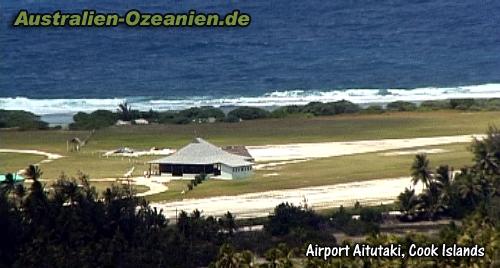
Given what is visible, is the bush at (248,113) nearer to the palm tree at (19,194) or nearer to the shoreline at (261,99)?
the shoreline at (261,99)

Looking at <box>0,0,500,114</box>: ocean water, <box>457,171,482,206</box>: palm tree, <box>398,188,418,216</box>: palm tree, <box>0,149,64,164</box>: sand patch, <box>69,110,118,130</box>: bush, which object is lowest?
<box>398,188,418,216</box>: palm tree

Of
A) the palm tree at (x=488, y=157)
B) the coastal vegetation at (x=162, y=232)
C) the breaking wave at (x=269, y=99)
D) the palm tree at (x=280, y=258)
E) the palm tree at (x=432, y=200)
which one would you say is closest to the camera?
the palm tree at (x=280, y=258)

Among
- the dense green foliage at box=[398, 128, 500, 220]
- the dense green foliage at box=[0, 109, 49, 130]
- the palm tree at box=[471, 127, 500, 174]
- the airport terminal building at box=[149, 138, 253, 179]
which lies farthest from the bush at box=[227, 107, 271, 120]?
the dense green foliage at box=[398, 128, 500, 220]

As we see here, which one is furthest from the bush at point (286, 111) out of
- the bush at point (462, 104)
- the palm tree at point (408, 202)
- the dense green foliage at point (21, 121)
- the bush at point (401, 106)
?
the palm tree at point (408, 202)

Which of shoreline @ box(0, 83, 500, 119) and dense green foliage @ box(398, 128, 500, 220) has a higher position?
shoreline @ box(0, 83, 500, 119)

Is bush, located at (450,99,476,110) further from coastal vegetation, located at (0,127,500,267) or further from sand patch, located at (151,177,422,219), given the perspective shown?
coastal vegetation, located at (0,127,500,267)

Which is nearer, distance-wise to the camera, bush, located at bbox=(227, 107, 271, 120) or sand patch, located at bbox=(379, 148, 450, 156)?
sand patch, located at bbox=(379, 148, 450, 156)
